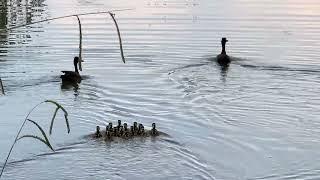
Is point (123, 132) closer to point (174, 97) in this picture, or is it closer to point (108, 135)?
point (108, 135)

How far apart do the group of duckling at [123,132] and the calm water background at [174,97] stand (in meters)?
0.28

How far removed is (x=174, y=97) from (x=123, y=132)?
420 cm

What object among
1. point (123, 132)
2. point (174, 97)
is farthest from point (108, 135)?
point (174, 97)

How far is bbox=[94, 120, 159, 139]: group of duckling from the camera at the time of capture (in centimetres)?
1251

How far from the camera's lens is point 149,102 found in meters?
15.9

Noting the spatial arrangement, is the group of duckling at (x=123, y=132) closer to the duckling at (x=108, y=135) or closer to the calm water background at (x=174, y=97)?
the duckling at (x=108, y=135)

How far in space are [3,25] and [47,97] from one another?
51.5ft

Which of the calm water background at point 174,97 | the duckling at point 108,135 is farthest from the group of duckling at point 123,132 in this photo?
the calm water background at point 174,97

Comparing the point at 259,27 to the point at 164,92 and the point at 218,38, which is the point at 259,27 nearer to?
the point at 218,38

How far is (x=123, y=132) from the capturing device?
12.6 metres

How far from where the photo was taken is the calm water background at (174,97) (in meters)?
11.2

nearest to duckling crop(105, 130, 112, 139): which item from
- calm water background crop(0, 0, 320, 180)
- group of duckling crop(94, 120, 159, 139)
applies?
group of duckling crop(94, 120, 159, 139)

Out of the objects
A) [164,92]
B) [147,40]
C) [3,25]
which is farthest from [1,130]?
[3,25]

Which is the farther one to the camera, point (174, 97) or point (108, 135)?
point (174, 97)
